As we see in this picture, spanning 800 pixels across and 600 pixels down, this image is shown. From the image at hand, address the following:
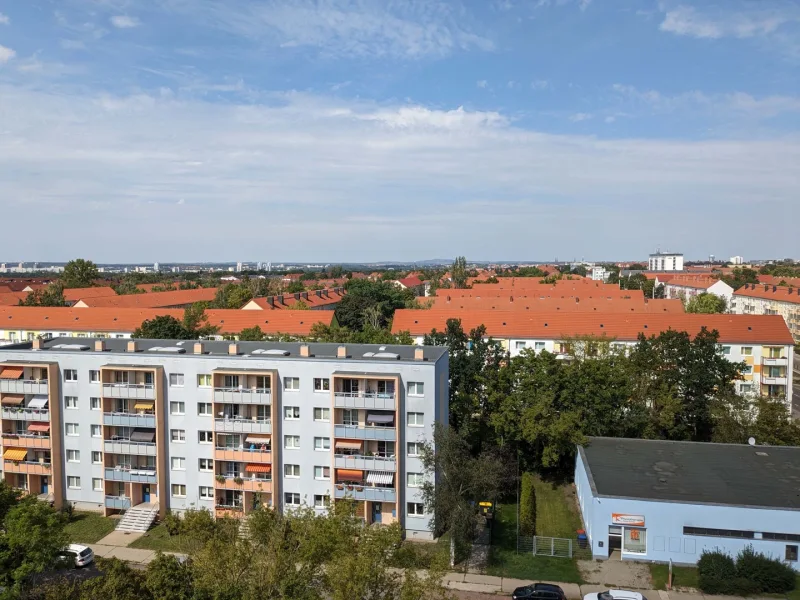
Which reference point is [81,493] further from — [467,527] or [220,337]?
[220,337]

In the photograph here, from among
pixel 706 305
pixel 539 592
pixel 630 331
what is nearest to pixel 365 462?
pixel 539 592

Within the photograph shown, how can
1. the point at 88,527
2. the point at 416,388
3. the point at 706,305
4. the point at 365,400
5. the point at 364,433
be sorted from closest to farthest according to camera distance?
the point at 365,400, the point at 364,433, the point at 416,388, the point at 88,527, the point at 706,305

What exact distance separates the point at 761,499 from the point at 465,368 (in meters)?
21.0

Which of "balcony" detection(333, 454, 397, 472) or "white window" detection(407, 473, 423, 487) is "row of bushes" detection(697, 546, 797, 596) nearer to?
"white window" detection(407, 473, 423, 487)

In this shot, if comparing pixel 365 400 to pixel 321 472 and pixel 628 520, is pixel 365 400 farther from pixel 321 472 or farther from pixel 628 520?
pixel 628 520

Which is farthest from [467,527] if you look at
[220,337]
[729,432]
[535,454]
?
[220,337]

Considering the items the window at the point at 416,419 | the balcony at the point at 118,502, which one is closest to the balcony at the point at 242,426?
the balcony at the point at 118,502

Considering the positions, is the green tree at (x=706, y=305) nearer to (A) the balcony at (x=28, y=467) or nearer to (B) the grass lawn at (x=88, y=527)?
(B) the grass lawn at (x=88, y=527)

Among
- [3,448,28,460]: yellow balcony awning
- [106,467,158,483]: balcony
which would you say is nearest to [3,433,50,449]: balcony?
[3,448,28,460]: yellow balcony awning

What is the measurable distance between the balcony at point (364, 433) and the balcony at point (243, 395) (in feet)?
14.6

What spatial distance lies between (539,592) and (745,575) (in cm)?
982

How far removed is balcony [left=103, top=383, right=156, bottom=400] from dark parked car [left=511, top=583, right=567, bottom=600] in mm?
22931

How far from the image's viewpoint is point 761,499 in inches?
1224

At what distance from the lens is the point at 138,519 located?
119ft
